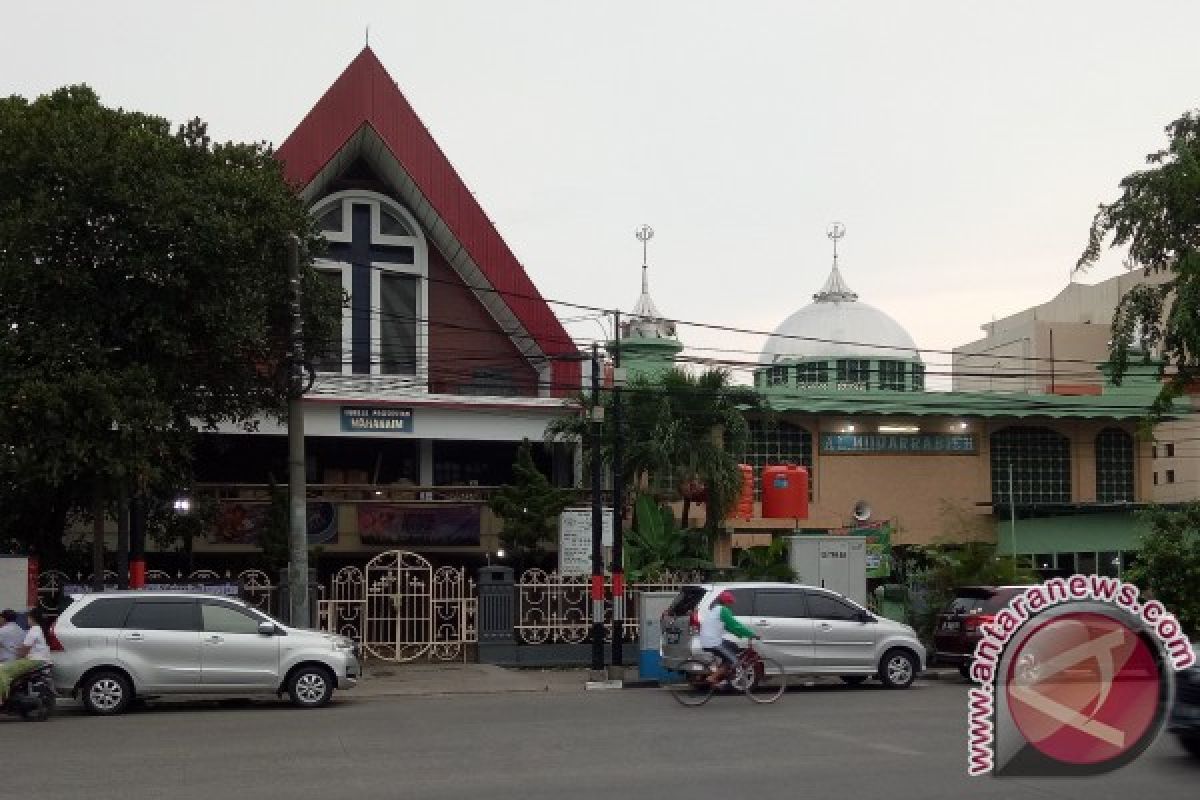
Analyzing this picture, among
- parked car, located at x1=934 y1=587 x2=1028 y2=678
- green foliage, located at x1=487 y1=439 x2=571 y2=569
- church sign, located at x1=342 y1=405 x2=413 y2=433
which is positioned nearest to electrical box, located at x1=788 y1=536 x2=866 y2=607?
parked car, located at x1=934 y1=587 x2=1028 y2=678

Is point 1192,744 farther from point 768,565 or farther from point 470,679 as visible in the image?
point 768,565

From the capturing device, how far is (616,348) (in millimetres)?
27312

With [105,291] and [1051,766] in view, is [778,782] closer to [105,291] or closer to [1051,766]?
[1051,766]

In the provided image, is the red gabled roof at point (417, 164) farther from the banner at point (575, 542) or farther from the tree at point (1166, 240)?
the tree at point (1166, 240)

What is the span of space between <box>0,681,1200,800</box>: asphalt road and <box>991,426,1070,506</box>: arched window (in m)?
22.5

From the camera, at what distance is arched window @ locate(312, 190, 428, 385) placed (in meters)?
35.8

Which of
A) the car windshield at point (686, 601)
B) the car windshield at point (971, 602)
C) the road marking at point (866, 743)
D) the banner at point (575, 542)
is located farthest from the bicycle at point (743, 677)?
the banner at point (575, 542)

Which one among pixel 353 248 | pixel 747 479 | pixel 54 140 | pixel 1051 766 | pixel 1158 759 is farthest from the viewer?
pixel 353 248

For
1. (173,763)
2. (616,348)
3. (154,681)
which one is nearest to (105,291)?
(154,681)

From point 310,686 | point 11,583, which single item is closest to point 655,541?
point 310,686

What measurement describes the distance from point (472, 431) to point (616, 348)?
30.1 feet

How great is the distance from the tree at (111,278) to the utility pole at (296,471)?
0.74 metres

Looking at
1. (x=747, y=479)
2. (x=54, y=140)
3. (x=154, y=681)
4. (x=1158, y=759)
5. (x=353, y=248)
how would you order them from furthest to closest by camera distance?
(x=353, y=248) < (x=747, y=479) < (x=54, y=140) < (x=154, y=681) < (x=1158, y=759)

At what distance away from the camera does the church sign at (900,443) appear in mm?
39844
